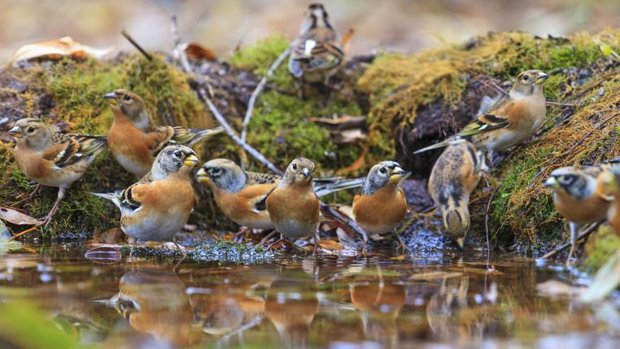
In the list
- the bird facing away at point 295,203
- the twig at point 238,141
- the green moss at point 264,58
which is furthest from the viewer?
the green moss at point 264,58

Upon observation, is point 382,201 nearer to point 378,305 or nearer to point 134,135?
point 134,135

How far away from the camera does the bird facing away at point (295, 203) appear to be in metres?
7.12

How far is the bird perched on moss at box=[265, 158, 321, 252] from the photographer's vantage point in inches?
280

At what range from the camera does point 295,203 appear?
23.4 feet

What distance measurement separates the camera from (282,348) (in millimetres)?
3879

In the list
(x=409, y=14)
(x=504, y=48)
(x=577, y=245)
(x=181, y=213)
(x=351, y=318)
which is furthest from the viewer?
(x=409, y=14)

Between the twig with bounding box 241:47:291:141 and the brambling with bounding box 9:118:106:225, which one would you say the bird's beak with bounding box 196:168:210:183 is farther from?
the twig with bounding box 241:47:291:141

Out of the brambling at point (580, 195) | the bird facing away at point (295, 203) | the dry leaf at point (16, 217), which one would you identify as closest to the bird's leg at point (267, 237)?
the bird facing away at point (295, 203)

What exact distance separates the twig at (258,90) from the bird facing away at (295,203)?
6.99ft

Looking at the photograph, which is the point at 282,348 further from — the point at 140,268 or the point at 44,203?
the point at 44,203

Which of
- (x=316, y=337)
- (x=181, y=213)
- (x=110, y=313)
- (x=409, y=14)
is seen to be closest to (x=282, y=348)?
(x=316, y=337)

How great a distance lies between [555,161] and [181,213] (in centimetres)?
334

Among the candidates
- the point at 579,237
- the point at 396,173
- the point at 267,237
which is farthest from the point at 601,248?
the point at 267,237

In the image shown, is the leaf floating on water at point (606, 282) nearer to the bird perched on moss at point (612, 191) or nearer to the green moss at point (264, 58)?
the bird perched on moss at point (612, 191)
